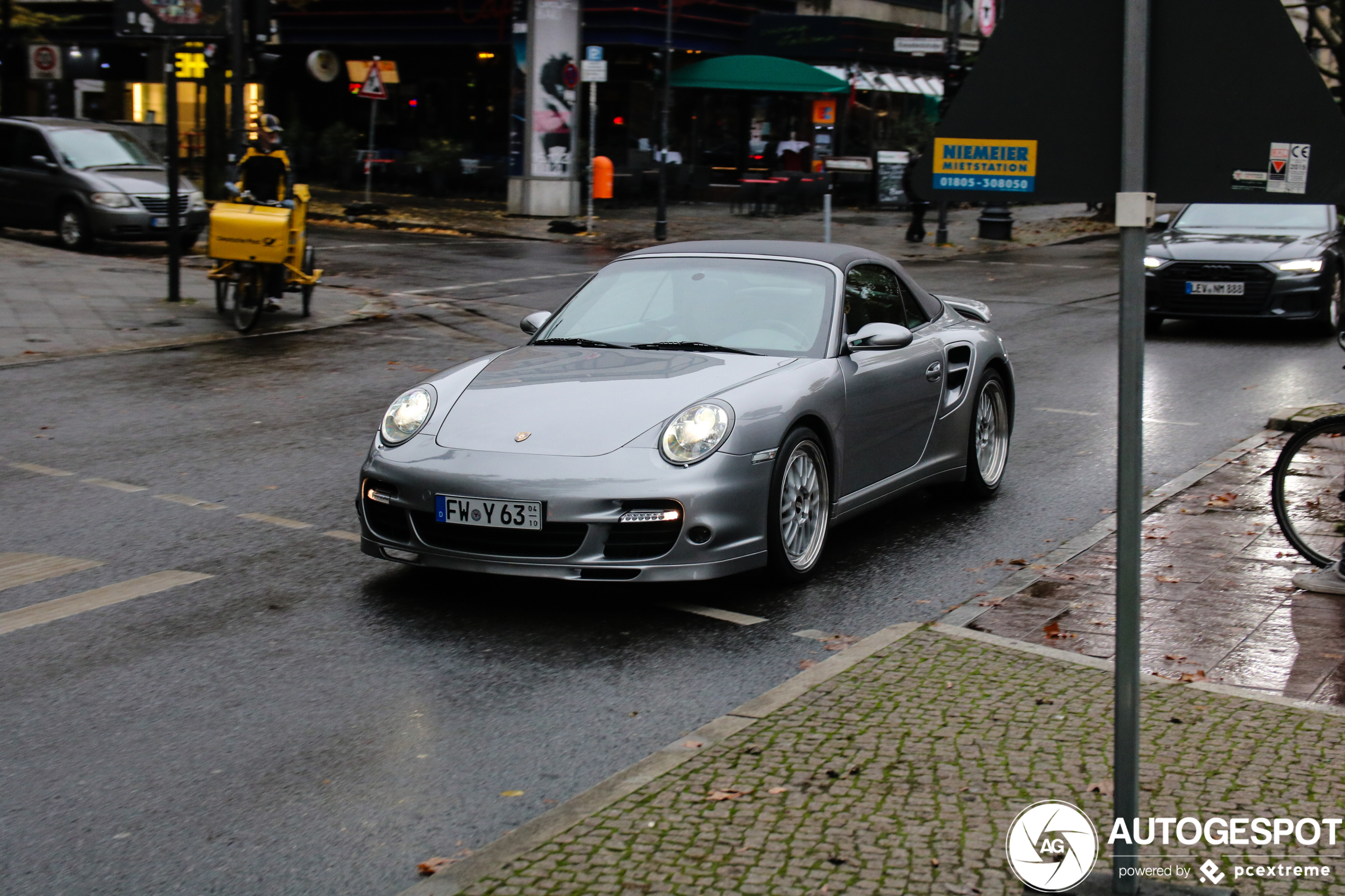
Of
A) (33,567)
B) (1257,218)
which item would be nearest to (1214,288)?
(1257,218)

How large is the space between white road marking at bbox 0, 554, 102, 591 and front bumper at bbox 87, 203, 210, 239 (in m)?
15.6

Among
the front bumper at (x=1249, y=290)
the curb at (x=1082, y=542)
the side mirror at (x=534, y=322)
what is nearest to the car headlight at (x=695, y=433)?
the curb at (x=1082, y=542)

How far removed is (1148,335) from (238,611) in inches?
483

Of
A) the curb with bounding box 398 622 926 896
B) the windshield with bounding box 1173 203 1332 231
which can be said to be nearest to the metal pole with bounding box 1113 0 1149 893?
the curb with bounding box 398 622 926 896

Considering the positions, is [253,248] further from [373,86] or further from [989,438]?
[373,86]

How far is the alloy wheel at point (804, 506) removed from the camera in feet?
21.1

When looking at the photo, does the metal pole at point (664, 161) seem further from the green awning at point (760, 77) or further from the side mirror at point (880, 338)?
the side mirror at point (880, 338)

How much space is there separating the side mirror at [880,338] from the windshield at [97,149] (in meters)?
18.1

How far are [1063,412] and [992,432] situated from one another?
9.58 ft

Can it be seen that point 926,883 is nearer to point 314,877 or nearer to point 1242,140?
point 314,877

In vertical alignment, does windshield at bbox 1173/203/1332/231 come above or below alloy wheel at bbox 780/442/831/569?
above

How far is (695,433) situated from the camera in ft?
20.0

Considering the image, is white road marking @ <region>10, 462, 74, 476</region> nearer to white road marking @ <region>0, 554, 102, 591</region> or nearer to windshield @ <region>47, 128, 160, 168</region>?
white road marking @ <region>0, 554, 102, 591</region>

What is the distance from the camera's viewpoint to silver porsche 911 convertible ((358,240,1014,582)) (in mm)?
5930
